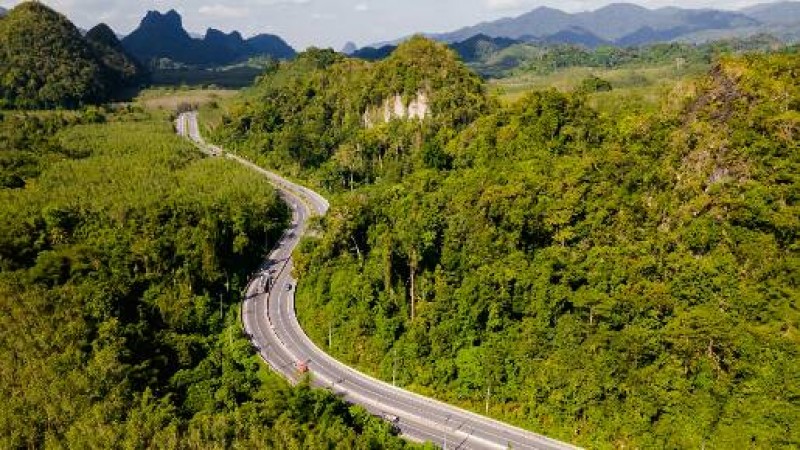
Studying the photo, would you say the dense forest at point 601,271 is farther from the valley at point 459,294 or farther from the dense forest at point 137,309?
the dense forest at point 137,309

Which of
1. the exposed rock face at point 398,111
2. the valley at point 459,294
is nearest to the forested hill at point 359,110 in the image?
the exposed rock face at point 398,111

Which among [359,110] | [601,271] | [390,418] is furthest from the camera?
[359,110]

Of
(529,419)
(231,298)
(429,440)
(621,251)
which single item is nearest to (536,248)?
(621,251)

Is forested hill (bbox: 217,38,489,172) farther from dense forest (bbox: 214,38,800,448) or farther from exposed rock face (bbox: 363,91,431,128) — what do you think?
dense forest (bbox: 214,38,800,448)

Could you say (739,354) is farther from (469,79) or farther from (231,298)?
(469,79)

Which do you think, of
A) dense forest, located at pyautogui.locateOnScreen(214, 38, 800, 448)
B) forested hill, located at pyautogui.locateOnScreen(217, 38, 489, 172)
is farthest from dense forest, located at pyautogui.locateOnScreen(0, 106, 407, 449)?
forested hill, located at pyautogui.locateOnScreen(217, 38, 489, 172)

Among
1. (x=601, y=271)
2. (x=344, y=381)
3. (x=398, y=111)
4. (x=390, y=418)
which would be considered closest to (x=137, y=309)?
(x=344, y=381)

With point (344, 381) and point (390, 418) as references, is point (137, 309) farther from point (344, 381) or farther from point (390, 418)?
point (390, 418)
